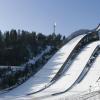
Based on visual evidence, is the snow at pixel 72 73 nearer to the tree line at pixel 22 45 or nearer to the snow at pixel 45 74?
the snow at pixel 45 74

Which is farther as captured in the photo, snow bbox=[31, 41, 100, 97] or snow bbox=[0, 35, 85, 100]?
snow bbox=[0, 35, 85, 100]

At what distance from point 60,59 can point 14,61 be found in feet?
23.1

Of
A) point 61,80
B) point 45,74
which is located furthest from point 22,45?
point 61,80

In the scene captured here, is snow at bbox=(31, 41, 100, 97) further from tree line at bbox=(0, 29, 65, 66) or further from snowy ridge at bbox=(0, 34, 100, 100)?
tree line at bbox=(0, 29, 65, 66)

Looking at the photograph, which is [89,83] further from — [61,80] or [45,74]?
[45,74]

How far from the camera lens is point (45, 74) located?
115 feet

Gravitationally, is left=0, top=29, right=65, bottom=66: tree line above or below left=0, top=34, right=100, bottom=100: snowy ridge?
above

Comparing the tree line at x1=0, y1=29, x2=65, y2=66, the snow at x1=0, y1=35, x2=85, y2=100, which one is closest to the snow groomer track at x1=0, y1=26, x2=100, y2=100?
the snow at x1=0, y1=35, x2=85, y2=100

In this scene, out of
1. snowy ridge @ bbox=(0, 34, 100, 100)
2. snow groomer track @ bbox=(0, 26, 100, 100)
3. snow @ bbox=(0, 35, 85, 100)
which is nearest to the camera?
snowy ridge @ bbox=(0, 34, 100, 100)

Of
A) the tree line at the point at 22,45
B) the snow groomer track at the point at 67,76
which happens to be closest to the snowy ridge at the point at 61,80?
the snow groomer track at the point at 67,76

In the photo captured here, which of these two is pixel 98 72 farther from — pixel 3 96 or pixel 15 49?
pixel 15 49

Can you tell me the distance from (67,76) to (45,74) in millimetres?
2400

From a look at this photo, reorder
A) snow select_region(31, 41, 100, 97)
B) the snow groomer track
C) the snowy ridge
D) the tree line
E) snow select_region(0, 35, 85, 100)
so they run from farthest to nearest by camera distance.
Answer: the tree line
snow select_region(0, 35, 85, 100)
snow select_region(31, 41, 100, 97)
the snow groomer track
the snowy ridge

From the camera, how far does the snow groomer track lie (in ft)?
88.3
